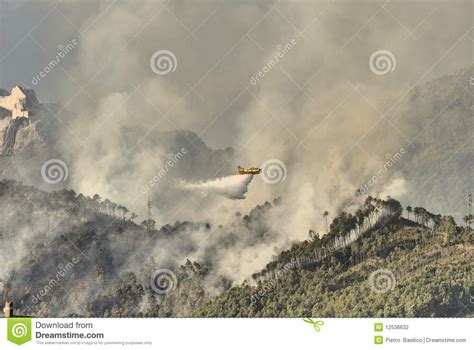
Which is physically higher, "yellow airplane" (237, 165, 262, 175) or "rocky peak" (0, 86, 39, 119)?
"rocky peak" (0, 86, 39, 119)

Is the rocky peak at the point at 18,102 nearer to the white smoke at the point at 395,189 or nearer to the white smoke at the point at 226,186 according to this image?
the white smoke at the point at 226,186

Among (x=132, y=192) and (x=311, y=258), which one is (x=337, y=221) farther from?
(x=132, y=192)

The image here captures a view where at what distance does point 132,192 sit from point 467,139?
8107 millimetres

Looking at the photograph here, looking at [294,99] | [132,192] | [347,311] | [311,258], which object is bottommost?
[347,311]

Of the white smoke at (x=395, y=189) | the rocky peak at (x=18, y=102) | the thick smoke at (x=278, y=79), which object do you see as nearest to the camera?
the thick smoke at (x=278, y=79)

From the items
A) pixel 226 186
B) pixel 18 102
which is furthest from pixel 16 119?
pixel 226 186

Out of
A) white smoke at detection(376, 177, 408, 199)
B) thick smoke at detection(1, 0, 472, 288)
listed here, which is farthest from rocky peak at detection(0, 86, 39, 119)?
white smoke at detection(376, 177, 408, 199)

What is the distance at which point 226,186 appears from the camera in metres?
21.0

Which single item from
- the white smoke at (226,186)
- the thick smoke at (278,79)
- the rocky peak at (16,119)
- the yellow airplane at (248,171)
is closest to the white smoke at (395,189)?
the thick smoke at (278,79)

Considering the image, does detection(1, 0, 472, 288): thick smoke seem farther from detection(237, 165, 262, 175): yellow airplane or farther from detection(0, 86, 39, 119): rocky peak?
detection(0, 86, 39, 119): rocky peak

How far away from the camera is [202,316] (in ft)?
68.8

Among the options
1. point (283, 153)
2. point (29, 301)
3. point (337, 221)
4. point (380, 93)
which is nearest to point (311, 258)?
point (337, 221)

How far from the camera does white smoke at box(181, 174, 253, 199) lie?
2089cm

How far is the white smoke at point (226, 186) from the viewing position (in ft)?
68.5
